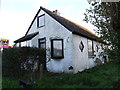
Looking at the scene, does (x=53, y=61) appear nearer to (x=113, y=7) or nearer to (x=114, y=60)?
(x=114, y=60)

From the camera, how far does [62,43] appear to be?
12.0 meters

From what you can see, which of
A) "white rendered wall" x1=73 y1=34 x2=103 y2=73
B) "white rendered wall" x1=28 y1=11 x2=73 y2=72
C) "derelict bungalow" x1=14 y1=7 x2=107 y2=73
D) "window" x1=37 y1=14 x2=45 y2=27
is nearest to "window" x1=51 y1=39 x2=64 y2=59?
"derelict bungalow" x1=14 y1=7 x2=107 y2=73

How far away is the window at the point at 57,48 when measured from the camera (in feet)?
39.1

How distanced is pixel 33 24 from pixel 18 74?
7.23 meters

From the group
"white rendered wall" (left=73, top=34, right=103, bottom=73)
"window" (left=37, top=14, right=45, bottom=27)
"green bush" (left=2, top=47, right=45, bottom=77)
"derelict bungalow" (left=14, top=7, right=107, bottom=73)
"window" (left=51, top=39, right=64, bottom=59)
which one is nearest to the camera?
"green bush" (left=2, top=47, right=45, bottom=77)

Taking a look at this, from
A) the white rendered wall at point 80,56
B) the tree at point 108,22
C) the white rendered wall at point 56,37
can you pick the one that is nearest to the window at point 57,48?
the white rendered wall at point 56,37

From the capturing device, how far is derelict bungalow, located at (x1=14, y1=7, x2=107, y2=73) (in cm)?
1145

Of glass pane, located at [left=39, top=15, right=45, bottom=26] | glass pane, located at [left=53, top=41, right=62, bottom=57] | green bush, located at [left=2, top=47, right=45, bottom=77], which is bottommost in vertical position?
green bush, located at [left=2, top=47, right=45, bottom=77]

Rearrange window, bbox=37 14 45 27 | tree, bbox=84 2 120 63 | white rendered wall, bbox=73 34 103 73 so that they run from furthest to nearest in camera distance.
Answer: window, bbox=37 14 45 27, white rendered wall, bbox=73 34 103 73, tree, bbox=84 2 120 63

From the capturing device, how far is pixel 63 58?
11719 mm

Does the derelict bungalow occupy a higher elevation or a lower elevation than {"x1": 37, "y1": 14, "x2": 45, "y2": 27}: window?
lower

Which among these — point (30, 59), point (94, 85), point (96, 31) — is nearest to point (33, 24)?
point (30, 59)

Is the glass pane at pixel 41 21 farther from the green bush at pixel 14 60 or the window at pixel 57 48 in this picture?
the green bush at pixel 14 60

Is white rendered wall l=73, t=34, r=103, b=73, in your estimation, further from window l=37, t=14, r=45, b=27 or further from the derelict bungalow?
window l=37, t=14, r=45, b=27
